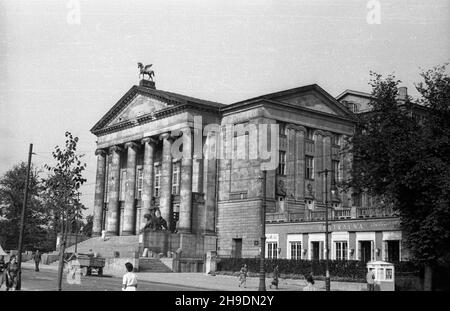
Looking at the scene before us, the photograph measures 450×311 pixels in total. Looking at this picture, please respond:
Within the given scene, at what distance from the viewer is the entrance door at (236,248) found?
2434 inches

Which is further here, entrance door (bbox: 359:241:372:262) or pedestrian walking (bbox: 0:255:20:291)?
entrance door (bbox: 359:241:372:262)

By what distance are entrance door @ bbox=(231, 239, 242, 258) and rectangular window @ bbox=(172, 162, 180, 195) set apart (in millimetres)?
10409

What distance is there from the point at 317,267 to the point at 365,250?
4.83 meters

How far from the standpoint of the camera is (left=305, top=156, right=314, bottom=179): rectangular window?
67125mm

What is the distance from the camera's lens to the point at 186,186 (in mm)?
64500

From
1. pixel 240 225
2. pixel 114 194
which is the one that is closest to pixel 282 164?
pixel 240 225

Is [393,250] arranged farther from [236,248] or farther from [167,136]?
[167,136]

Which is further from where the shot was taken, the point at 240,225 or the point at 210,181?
the point at 210,181

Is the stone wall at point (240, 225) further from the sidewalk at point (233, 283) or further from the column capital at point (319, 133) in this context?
the column capital at point (319, 133)

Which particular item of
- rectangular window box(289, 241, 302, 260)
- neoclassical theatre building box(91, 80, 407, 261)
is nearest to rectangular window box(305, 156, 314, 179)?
neoclassical theatre building box(91, 80, 407, 261)

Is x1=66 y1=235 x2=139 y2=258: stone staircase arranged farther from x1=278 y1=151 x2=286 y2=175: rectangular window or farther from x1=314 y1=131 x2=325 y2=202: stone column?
x1=314 y1=131 x2=325 y2=202: stone column

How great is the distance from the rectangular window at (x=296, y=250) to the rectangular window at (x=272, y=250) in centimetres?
198
